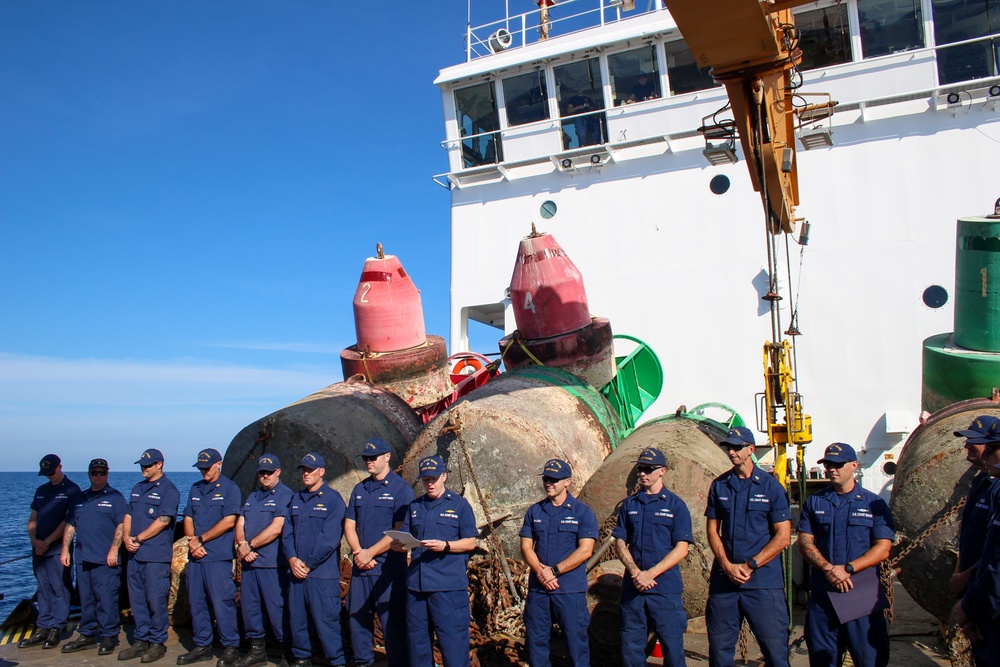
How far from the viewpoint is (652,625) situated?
5.16 metres

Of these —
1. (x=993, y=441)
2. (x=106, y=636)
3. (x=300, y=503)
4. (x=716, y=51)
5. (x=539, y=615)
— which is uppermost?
(x=716, y=51)

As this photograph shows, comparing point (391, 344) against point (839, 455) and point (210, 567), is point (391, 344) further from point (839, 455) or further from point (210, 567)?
point (839, 455)

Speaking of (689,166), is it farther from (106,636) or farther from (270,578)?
(106,636)

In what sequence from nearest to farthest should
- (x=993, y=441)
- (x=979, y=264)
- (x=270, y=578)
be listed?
(x=993, y=441), (x=270, y=578), (x=979, y=264)

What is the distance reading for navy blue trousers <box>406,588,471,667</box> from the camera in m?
5.43

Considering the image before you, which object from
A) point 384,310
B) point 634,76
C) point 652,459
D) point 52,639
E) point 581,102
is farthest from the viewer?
Result: point 581,102

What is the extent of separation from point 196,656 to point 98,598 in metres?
1.24

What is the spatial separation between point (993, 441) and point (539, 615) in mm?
2904

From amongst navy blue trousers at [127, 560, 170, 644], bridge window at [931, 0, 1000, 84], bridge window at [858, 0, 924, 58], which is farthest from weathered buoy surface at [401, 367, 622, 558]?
bridge window at [931, 0, 1000, 84]

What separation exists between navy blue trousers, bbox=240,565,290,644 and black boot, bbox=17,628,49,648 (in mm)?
2310

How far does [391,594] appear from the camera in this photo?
5.93m

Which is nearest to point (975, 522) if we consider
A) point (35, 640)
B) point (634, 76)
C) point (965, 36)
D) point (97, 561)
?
point (97, 561)

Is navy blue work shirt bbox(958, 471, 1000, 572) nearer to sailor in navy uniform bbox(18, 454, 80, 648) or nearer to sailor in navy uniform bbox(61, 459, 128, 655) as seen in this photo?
sailor in navy uniform bbox(61, 459, 128, 655)

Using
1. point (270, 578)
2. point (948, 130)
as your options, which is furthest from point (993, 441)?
point (948, 130)
